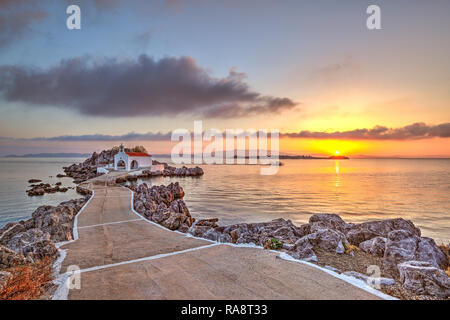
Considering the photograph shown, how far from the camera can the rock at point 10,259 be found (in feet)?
19.3

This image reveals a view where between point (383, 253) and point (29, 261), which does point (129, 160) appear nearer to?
point (29, 261)

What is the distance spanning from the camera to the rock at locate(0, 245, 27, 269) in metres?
5.88

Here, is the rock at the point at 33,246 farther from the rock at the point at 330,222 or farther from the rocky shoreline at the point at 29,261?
the rock at the point at 330,222

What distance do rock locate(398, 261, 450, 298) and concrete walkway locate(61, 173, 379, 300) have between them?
4.48ft

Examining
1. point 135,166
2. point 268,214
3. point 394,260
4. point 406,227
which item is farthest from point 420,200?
point 135,166

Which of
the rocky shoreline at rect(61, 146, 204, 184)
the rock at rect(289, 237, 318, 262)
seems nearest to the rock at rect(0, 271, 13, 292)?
the rock at rect(289, 237, 318, 262)

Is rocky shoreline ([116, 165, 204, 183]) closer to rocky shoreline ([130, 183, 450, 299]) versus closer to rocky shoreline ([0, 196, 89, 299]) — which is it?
rocky shoreline ([0, 196, 89, 299])

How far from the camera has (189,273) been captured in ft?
17.3

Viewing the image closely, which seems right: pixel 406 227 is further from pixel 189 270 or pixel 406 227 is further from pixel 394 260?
pixel 189 270
